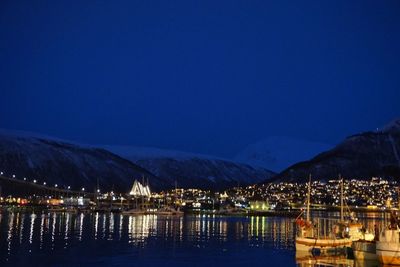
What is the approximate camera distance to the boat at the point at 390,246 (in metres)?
45.7

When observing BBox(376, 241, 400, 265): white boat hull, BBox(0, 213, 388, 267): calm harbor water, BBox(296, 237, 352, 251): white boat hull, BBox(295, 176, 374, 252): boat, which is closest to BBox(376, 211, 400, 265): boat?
BBox(376, 241, 400, 265): white boat hull

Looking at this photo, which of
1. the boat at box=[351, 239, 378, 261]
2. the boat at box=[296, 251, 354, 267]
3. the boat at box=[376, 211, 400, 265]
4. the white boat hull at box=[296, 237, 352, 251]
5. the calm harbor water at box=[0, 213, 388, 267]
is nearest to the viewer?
the boat at box=[376, 211, 400, 265]

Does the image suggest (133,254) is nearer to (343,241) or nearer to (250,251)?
(250,251)

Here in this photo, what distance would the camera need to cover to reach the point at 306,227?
62844mm

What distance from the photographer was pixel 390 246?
46094 mm

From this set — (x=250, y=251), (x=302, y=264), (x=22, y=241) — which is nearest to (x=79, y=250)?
(x=22, y=241)

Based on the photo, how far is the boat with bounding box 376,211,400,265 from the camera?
150ft

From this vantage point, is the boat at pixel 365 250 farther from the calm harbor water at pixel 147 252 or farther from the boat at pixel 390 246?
the boat at pixel 390 246

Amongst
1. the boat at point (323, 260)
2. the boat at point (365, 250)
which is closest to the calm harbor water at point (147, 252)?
the boat at point (323, 260)

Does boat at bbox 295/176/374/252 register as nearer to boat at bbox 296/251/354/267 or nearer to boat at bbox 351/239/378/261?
boat at bbox 296/251/354/267

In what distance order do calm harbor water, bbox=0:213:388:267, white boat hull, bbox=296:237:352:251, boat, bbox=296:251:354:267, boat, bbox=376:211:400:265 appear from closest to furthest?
boat, bbox=376:211:400:265 → boat, bbox=296:251:354:267 → calm harbor water, bbox=0:213:388:267 → white boat hull, bbox=296:237:352:251

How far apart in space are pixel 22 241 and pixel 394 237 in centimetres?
4062

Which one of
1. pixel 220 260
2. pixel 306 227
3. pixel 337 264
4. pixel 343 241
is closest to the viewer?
pixel 337 264

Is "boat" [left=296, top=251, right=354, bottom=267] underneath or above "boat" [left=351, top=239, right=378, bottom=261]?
underneath
